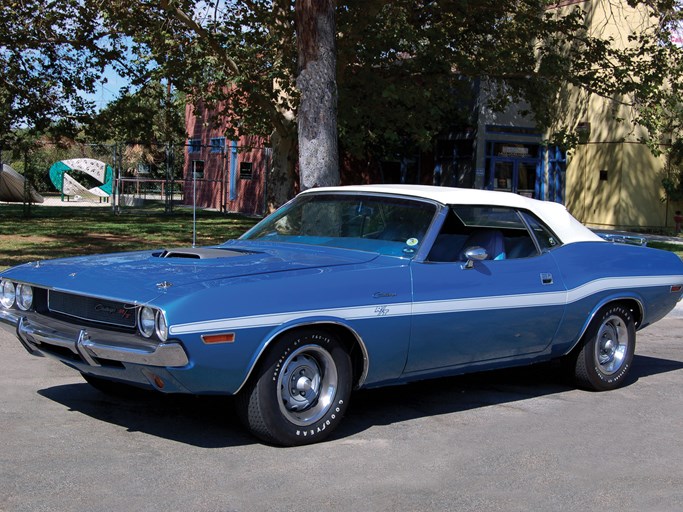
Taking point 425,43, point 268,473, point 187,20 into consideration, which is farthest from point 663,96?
point 268,473

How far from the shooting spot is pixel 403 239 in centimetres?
624

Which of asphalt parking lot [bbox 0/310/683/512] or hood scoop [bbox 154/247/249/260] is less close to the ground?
hood scoop [bbox 154/247/249/260]

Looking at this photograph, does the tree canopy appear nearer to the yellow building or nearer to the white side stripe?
the yellow building

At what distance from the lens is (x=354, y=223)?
257 inches

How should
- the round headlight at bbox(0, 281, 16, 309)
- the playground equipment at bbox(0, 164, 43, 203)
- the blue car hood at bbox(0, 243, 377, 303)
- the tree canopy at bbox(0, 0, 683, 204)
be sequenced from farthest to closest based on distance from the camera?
the playground equipment at bbox(0, 164, 43, 203), the tree canopy at bbox(0, 0, 683, 204), the round headlight at bbox(0, 281, 16, 309), the blue car hood at bbox(0, 243, 377, 303)

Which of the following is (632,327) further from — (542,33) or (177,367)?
(542,33)

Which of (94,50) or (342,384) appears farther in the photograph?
(94,50)

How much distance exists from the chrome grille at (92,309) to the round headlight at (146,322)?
0.08 meters

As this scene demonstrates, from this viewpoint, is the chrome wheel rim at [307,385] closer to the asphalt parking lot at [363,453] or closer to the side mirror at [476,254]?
the asphalt parking lot at [363,453]

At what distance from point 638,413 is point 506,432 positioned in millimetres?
1332

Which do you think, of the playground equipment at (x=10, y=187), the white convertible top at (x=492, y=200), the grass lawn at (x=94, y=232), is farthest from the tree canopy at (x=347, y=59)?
the playground equipment at (x=10, y=187)

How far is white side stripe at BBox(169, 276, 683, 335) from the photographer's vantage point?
499 centimetres

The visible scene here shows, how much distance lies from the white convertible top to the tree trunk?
6277 mm

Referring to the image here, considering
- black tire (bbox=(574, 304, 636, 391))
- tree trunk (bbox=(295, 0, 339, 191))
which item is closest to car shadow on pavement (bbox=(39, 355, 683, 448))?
black tire (bbox=(574, 304, 636, 391))
